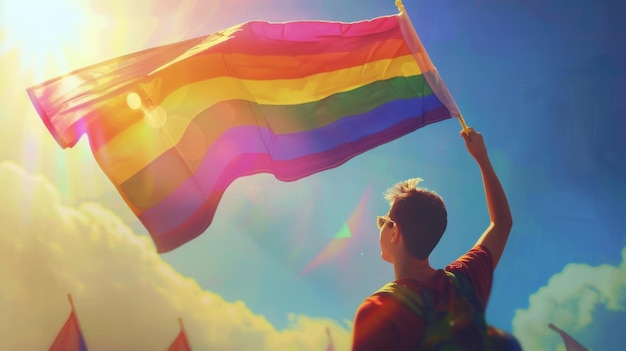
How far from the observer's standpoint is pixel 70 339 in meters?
13.7

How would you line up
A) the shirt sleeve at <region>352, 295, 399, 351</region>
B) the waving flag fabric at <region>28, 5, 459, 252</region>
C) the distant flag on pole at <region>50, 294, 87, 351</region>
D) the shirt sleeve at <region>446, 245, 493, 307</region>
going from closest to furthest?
the shirt sleeve at <region>352, 295, 399, 351</region> < the shirt sleeve at <region>446, 245, 493, 307</region> < the waving flag fabric at <region>28, 5, 459, 252</region> < the distant flag on pole at <region>50, 294, 87, 351</region>

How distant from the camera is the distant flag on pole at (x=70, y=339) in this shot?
13.5 m

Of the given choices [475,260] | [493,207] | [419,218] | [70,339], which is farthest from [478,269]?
[70,339]

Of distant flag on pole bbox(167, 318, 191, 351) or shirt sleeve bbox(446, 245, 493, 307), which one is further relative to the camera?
distant flag on pole bbox(167, 318, 191, 351)

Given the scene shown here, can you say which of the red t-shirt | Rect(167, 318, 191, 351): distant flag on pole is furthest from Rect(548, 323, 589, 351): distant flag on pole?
the red t-shirt

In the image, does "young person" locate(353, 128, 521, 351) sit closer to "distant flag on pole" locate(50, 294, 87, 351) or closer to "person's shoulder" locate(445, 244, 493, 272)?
"person's shoulder" locate(445, 244, 493, 272)

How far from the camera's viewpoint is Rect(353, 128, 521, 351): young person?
2002 millimetres

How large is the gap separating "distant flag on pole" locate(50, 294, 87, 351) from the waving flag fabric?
1174cm

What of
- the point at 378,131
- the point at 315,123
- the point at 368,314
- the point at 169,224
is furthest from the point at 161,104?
the point at 368,314

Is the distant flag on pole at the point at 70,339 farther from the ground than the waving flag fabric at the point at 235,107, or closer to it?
closer to it

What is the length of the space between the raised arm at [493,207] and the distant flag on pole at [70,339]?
1353 cm

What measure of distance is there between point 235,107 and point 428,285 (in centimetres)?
285

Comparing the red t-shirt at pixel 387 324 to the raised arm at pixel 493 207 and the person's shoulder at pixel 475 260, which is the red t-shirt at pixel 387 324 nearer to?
the person's shoulder at pixel 475 260

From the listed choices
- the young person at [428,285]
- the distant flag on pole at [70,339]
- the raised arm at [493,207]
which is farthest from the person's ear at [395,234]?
the distant flag on pole at [70,339]
